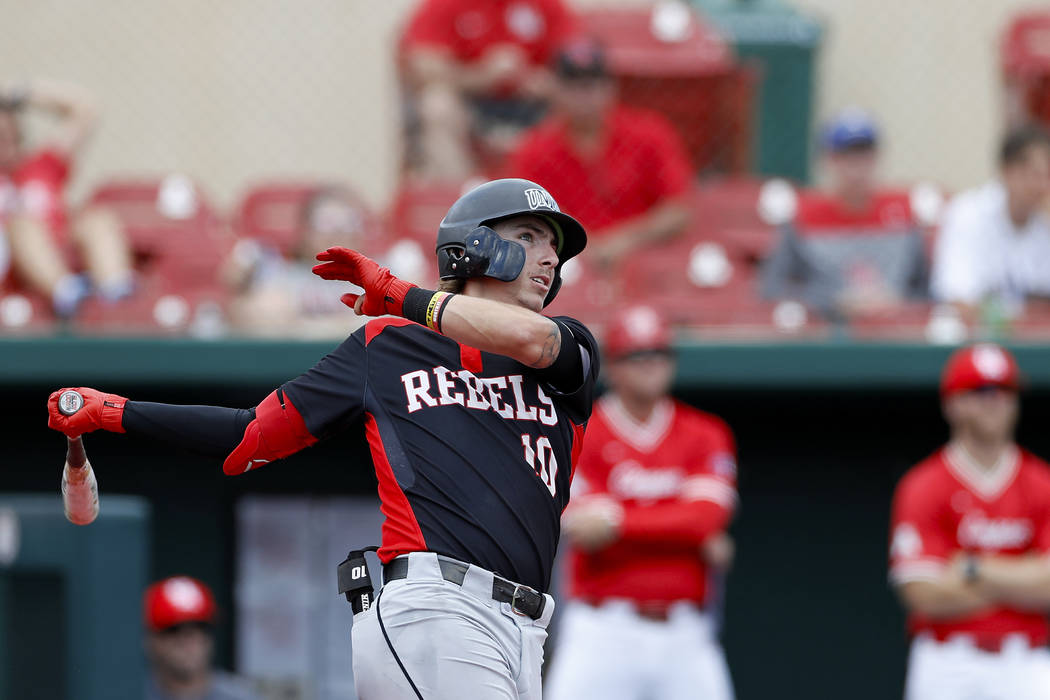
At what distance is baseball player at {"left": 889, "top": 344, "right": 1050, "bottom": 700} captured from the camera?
5117 mm

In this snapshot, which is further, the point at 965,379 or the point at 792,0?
the point at 792,0

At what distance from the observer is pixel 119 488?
21.6ft

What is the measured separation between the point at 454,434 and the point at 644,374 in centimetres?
266

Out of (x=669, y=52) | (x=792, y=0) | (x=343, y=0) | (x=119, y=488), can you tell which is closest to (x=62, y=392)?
(x=119, y=488)

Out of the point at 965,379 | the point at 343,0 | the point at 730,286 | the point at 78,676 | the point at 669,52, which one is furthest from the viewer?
the point at 343,0

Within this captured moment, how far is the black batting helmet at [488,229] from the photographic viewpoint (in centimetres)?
291

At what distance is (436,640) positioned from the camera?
2785 mm

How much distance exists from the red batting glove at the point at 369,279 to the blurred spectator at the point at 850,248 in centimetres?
351

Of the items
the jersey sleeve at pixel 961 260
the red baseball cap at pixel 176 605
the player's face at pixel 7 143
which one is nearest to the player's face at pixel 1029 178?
the jersey sleeve at pixel 961 260

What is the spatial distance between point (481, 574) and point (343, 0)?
22.6 feet

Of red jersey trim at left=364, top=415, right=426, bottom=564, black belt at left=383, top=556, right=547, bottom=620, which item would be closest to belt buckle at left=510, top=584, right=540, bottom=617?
black belt at left=383, top=556, right=547, bottom=620

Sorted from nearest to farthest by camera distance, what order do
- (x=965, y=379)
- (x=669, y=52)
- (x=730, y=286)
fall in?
(x=965, y=379) → (x=730, y=286) → (x=669, y=52)

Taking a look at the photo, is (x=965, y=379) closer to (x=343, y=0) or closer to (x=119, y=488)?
(x=119, y=488)

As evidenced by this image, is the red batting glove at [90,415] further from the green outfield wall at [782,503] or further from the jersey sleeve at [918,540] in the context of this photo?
the green outfield wall at [782,503]
